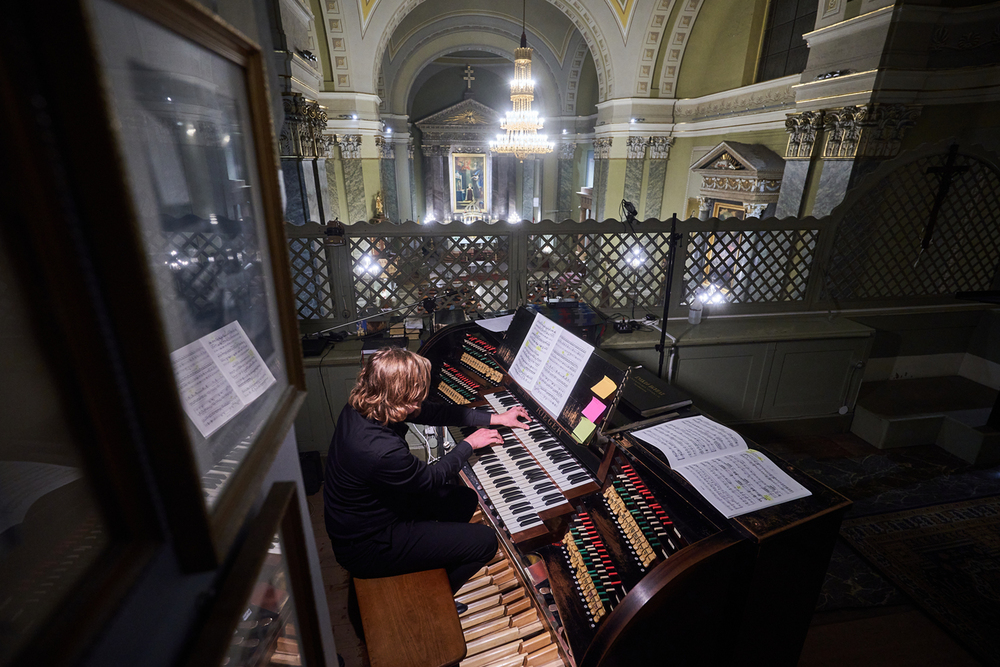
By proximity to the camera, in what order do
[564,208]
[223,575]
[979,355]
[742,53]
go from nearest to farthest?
[223,575] < [979,355] < [742,53] < [564,208]

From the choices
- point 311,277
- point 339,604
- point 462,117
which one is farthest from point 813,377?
point 462,117

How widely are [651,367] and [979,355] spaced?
3.83 metres

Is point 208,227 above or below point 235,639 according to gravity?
above

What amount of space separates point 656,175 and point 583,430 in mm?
9735

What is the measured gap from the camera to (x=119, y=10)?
500mm

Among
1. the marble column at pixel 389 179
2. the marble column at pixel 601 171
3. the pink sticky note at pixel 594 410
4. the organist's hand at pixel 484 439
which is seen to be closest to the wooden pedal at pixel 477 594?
the organist's hand at pixel 484 439

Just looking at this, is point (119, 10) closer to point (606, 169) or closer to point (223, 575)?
point (223, 575)

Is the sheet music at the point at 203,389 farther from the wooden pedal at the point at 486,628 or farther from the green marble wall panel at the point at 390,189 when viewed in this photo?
the green marble wall panel at the point at 390,189

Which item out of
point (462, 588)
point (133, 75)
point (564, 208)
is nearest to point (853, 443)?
point (462, 588)

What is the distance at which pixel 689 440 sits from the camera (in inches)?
70.7

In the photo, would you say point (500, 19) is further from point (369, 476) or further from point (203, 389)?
point (203, 389)

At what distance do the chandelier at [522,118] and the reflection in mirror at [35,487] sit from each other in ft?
31.7

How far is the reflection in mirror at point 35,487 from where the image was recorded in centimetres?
40

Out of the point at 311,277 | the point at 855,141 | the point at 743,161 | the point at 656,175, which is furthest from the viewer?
the point at 656,175
